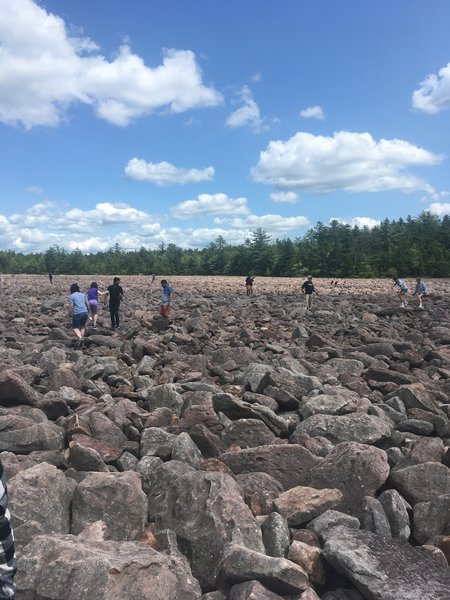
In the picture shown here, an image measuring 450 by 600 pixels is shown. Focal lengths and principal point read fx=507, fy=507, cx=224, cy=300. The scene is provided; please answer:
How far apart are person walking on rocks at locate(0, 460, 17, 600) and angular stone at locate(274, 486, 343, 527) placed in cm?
258

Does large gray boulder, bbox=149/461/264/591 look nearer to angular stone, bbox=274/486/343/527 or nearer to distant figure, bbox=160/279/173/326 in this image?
angular stone, bbox=274/486/343/527

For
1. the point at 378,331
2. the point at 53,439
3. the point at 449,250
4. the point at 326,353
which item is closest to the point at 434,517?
the point at 53,439

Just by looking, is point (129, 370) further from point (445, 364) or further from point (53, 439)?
point (445, 364)

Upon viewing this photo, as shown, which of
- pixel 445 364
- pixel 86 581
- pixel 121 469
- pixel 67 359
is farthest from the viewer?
pixel 445 364

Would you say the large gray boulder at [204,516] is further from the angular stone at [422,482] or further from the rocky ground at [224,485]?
the angular stone at [422,482]

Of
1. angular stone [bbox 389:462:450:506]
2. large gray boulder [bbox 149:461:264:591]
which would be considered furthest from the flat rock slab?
angular stone [bbox 389:462:450:506]

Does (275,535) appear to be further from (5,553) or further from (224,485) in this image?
(5,553)

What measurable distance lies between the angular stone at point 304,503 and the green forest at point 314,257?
79.1m

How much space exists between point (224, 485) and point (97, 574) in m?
1.61

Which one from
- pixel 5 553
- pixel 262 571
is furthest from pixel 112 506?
pixel 262 571

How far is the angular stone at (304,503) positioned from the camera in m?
4.98

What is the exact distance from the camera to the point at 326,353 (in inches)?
525

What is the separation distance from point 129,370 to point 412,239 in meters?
92.2

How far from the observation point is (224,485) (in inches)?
192
